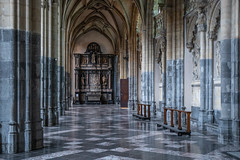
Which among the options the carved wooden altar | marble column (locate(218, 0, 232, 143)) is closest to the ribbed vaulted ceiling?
the carved wooden altar

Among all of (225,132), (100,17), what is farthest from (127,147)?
(100,17)

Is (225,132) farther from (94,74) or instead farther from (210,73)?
(94,74)

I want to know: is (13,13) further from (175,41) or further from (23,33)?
(175,41)

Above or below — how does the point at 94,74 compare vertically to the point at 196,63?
above

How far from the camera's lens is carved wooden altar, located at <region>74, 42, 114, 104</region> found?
39.8m

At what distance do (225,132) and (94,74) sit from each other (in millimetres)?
32131

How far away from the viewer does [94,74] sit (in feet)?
133

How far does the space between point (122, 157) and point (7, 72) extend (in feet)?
13.4

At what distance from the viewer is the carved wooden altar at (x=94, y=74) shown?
39781mm

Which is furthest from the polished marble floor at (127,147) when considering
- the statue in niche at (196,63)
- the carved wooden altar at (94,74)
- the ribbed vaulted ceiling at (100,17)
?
the carved wooden altar at (94,74)

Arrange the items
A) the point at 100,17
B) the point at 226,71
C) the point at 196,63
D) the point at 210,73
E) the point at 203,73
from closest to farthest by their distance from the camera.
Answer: the point at 226,71 → the point at 210,73 → the point at 203,73 → the point at 196,63 → the point at 100,17

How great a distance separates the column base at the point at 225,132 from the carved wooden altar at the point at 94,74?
3059 centimetres

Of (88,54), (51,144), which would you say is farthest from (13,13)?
(88,54)

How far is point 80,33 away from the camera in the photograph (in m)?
40.3
